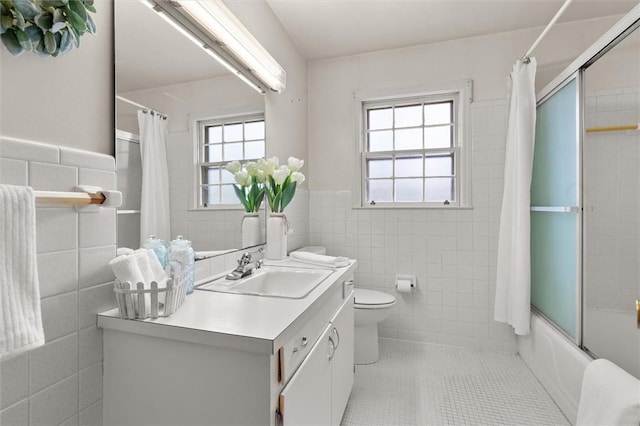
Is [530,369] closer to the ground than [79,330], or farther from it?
closer to the ground

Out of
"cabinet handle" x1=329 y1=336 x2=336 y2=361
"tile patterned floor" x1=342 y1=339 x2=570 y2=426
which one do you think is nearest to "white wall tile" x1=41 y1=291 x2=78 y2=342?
"cabinet handle" x1=329 y1=336 x2=336 y2=361

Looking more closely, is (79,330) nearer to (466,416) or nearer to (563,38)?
(466,416)

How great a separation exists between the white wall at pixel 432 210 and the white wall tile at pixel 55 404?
6.98 feet

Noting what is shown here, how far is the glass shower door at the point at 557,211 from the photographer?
5.93 ft

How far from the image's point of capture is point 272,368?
813 millimetres

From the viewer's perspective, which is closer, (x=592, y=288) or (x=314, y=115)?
(x=592, y=288)

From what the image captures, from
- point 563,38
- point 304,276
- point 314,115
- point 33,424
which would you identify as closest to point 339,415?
point 304,276

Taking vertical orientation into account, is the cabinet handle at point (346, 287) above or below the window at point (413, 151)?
below

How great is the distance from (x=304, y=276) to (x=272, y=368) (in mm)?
818

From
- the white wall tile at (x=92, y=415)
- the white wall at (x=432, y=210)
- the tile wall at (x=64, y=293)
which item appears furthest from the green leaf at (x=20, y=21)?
the white wall at (x=432, y=210)

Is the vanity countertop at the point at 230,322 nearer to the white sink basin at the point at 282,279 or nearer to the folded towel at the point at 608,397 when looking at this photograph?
the white sink basin at the point at 282,279

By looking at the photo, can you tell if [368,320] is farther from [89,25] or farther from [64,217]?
[89,25]

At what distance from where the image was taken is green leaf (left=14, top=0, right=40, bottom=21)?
0.69 m

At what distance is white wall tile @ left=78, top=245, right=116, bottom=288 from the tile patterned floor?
55.4 inches
